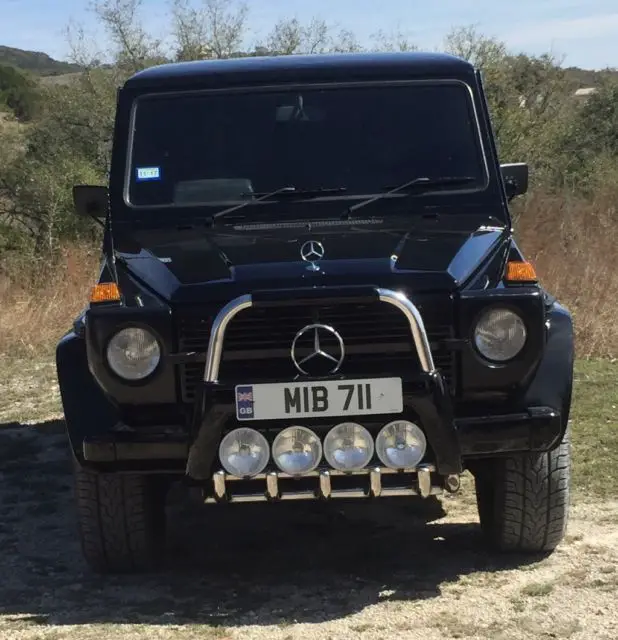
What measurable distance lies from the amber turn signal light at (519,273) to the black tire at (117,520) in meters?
1.57

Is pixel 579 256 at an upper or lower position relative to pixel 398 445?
upper

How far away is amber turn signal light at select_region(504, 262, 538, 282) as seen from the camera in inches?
149

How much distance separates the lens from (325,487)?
141 inches

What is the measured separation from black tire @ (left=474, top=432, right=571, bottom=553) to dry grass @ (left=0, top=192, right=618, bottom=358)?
4.66 metres

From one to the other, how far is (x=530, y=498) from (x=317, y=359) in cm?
106

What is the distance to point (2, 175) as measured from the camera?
15.7 m

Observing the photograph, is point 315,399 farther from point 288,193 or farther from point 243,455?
point 288,193

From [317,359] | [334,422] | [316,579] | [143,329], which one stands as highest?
[143,329]

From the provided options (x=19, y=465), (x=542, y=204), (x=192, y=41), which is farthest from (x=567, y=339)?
(x=192, y=41)

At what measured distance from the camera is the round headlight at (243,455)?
11.7ft

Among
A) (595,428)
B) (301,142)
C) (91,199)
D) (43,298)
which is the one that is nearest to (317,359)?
(301,142)

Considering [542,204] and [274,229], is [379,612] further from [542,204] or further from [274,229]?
[542,204]

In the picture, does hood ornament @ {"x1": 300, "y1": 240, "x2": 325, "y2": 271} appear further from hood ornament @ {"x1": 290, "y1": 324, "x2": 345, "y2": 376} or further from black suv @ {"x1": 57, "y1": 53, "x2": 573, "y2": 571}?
hood ornament @ {"x1": 290, "y1": 324, "x2": 345, "y2": 376}

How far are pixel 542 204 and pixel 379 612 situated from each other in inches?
313
